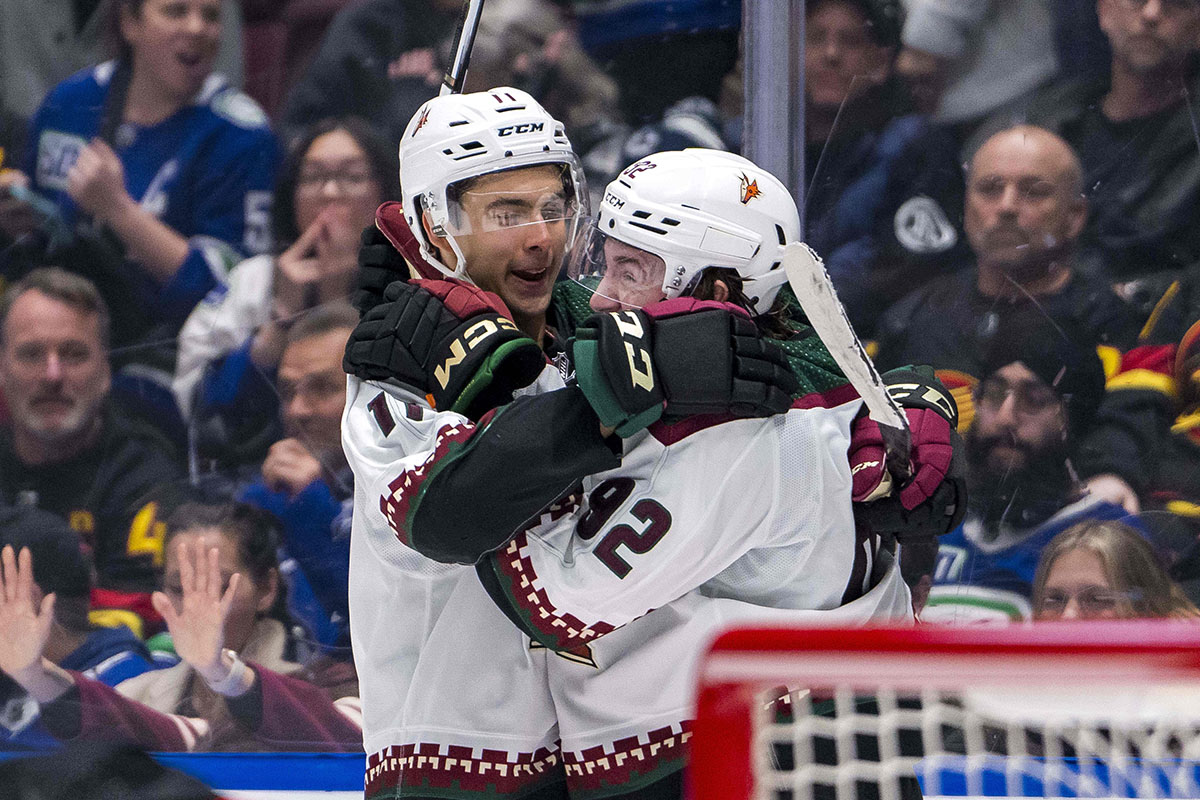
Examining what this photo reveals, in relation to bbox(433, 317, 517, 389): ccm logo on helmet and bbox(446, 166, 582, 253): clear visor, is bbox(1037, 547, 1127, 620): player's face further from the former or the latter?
bbox(433, 317, 517, 389): ccm logo on helmet

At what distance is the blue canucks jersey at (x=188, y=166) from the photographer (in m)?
3.69

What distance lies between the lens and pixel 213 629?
3674 mm

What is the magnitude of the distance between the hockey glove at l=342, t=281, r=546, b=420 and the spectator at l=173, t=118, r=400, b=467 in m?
1.76

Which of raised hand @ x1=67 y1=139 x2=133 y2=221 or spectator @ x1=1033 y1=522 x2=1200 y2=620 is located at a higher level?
raised hand @ x1=67 y1=139 x2=133 y2=221

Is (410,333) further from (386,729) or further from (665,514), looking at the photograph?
(386,729)

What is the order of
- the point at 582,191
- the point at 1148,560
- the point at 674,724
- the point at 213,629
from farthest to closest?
the point at 213,629 → the point at 1148,560 → the point at 582,191 → the point at 674,724

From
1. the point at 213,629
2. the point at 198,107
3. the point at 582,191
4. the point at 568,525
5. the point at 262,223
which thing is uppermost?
the point at 198,107

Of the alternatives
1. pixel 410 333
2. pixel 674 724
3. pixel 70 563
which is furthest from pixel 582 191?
pixel 70 563

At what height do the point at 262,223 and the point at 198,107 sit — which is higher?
the point at 198,107

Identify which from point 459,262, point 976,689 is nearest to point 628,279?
point 459,262

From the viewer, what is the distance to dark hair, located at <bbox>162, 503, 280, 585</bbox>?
12.0 feet

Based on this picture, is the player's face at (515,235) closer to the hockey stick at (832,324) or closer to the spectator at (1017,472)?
the hockey stick at (832,324)

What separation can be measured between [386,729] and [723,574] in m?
0.54

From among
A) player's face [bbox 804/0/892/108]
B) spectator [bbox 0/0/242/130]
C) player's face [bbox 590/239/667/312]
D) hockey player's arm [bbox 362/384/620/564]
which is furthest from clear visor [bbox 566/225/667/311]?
spectator [bbox 0/0/242/130]
